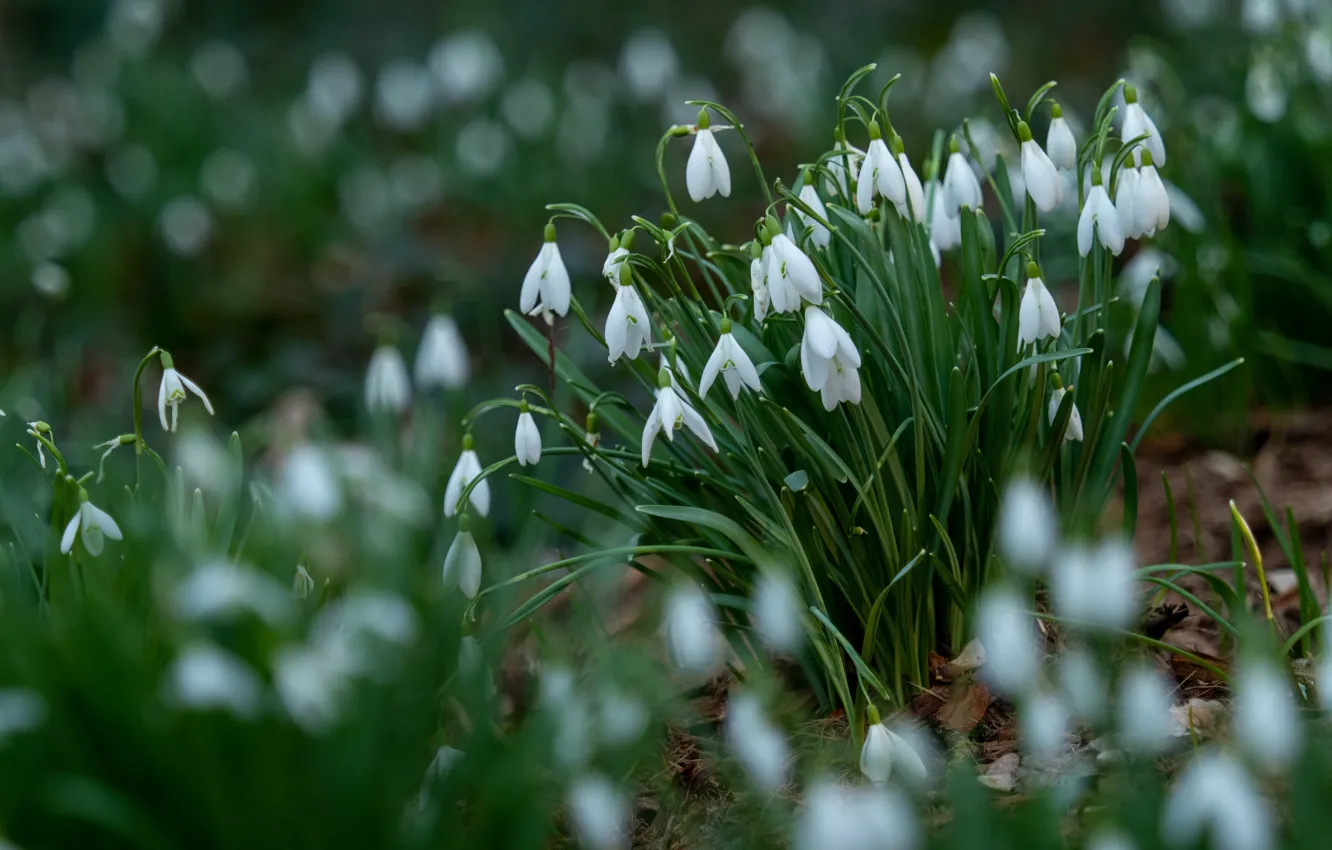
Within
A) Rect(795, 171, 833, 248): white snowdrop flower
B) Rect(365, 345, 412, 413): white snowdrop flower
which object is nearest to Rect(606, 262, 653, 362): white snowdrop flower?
Rect(795, 171, 833, 248): white snowdrop flower

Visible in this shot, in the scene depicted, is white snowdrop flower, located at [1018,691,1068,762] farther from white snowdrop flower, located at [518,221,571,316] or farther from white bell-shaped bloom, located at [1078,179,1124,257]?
white snowdrop flower, located at [518,221,571,316]

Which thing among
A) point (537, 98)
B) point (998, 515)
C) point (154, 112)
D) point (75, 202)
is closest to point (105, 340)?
point (75, 202)

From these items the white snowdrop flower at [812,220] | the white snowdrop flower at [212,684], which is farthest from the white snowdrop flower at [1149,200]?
the white snowdrop flower at [212,684]

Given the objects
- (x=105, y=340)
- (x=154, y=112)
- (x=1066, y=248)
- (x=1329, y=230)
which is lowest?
(x=105, y=340)

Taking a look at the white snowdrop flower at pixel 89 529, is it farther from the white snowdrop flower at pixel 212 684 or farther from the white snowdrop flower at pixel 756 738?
the white snowdrop flower at pixel 756 738

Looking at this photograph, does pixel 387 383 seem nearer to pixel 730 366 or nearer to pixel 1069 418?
pixel 730 366

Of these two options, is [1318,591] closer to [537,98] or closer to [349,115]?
[537,98]

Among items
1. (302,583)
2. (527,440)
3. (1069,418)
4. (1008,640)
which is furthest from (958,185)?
(302,583)
